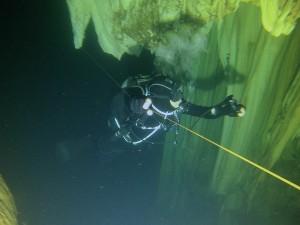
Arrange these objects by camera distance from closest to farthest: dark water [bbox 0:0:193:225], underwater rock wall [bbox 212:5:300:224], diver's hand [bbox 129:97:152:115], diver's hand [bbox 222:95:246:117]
→ 1. diver's hand [bbox 129:97:152:115]
2. diver's hand [bbox 222:95:246:117]
3. underwater rock wall [bbox 212:5:300:224]
4. dark water [bbox 0:0:193:225]

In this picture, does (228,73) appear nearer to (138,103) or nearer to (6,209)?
(138,103)

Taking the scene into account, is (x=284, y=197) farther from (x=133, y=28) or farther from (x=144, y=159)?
(x=144, y=159)

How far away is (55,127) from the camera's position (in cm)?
1086

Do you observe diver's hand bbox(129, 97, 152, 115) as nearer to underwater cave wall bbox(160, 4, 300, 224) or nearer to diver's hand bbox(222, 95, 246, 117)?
diver's hand bbox(222, 95, 246, 117)

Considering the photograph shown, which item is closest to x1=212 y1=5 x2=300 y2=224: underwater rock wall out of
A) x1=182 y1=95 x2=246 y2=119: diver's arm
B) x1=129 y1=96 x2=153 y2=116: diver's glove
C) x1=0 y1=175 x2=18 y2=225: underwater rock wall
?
x1=182 y1=95 x2=246 y2=119: diver's arm

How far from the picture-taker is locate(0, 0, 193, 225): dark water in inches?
391

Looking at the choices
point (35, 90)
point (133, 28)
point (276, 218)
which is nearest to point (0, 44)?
point (35, 90)

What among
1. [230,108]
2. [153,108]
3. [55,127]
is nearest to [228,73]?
[230,108]

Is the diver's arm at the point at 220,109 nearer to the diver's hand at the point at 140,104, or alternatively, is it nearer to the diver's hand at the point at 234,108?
the diver's hand at the point at 234,108

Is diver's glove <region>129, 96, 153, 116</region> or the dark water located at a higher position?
diver's glove <region>129, 96, 153, 116</region>

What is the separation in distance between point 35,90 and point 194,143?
8.31 meters

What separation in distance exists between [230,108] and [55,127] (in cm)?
888

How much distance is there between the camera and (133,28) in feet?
16.5

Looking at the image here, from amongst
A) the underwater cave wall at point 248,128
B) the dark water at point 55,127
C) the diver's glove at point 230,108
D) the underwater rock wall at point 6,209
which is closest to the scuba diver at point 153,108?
the diver's glove at point 230,108
